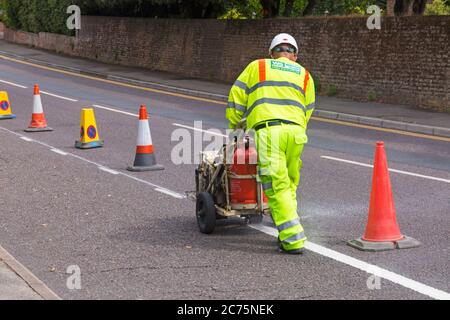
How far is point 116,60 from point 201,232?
2918cm

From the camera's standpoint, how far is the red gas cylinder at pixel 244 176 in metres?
7.61

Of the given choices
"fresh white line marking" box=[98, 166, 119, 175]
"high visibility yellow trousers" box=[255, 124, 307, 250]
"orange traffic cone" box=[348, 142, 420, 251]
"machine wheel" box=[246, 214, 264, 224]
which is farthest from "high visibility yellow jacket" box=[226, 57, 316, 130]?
"fresh white line marking" box=[98, 166, 119, 175]

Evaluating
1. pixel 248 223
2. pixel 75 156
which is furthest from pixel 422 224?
pixel 75 156

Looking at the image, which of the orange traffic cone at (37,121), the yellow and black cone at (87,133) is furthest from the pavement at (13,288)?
the orange traffic cone at (37,121)

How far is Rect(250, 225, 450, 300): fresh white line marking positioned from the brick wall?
13065 millimetres

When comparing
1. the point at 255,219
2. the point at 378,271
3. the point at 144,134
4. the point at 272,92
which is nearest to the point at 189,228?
the point at 255,219

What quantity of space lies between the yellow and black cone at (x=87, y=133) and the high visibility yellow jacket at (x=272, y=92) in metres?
6.80

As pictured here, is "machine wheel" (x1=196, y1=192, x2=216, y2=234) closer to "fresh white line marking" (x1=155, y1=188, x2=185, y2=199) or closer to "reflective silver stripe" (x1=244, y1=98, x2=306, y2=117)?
"reflective silver stripe" (x1=244, y1=98, x2=306, y2=117)

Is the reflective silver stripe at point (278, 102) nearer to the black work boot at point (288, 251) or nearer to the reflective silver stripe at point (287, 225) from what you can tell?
the reflective silver stripe at point (287, 225)

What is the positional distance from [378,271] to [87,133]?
8112 millimetres

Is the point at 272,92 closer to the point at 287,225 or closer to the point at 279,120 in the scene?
the point at 279,120

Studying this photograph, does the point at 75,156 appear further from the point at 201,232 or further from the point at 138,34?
the point at 138,34

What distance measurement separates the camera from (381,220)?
24.0ft
